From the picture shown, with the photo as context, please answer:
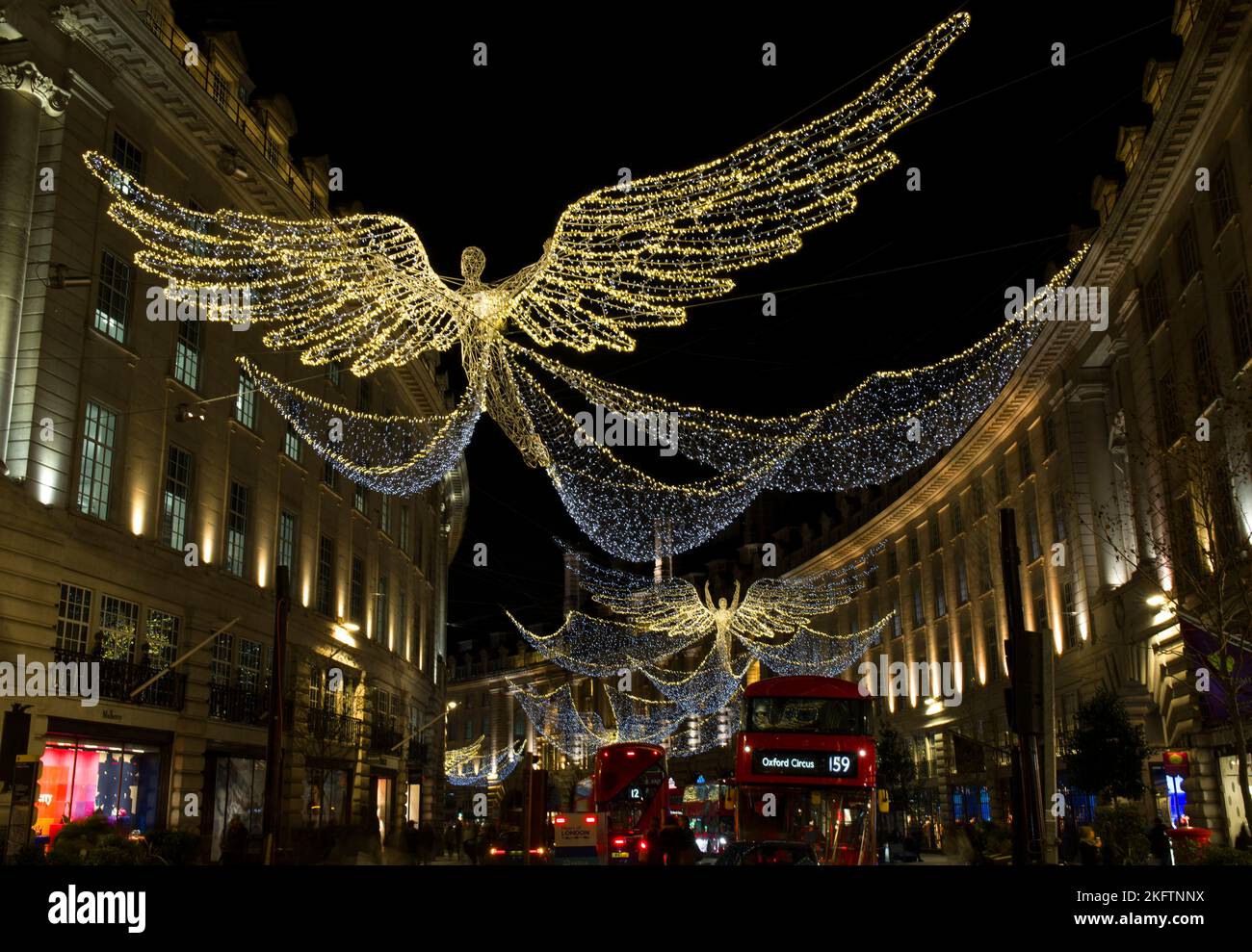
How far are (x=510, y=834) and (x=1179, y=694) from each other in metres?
18.9

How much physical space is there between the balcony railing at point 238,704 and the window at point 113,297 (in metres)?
8.46

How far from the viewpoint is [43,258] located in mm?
21266

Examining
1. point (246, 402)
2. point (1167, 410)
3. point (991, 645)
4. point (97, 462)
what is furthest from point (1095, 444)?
point (97, 462)

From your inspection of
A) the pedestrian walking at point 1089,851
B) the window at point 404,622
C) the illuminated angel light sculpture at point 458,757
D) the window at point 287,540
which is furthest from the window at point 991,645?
the illuminated angel light sculpture at point 458,757

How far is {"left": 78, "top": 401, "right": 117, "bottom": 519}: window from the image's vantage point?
22.2 metres

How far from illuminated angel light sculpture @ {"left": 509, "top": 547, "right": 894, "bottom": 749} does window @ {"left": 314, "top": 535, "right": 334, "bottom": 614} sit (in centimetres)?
1065

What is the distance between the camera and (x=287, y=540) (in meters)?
32.9

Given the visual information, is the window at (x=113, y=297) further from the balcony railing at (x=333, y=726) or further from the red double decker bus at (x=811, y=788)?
the red double decker bus at (x=811, y=788)

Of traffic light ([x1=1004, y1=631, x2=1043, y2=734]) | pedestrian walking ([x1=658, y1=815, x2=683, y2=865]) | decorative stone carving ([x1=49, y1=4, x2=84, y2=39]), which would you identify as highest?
decorative stone carving ([x1=49, y1=4, x2=84, y2=39])

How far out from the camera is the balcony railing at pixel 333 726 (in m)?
33.2

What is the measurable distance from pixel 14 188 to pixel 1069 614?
3457cm

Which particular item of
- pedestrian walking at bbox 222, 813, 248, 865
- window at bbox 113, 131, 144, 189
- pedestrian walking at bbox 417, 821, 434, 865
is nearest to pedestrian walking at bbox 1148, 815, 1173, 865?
pedestrian walking at bbox 417, 821, 434, 865

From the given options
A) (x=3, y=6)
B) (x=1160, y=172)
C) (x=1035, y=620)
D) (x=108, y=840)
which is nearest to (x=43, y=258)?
(x=3, y=6)

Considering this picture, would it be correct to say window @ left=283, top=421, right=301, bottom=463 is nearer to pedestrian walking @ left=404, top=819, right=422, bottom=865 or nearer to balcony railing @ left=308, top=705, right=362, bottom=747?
balcony railing @ left=308, top=705, right=362, bottom=747
